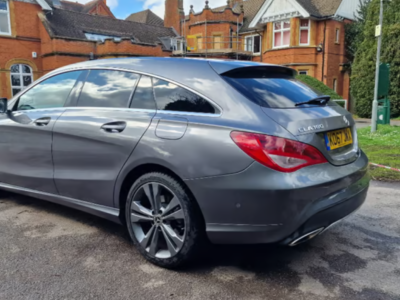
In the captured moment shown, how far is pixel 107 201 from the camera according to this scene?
10.4 feet

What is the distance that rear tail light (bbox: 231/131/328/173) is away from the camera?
2396 millimetres

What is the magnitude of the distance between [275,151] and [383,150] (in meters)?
6.83

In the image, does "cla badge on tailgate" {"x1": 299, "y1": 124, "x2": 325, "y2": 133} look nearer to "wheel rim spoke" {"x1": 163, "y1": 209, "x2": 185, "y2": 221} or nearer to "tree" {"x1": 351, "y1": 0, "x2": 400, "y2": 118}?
"wheel rim spoke" {"x1": 163, "y1": 209, "x2": 185, "y2": 221}

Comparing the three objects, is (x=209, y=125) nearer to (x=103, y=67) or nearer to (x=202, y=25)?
(x=103, y=67)

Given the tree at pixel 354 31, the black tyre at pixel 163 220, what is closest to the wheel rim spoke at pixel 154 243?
the black tyre at pixel 163 220

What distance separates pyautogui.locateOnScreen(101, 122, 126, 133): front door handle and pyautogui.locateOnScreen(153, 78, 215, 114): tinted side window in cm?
35

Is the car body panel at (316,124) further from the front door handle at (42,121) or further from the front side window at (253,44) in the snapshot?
the front side window at (253,44)

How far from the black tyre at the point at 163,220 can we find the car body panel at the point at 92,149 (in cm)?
29

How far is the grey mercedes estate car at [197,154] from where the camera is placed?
2436 millimetres

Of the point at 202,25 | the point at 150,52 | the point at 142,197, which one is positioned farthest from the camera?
the point at 202,25

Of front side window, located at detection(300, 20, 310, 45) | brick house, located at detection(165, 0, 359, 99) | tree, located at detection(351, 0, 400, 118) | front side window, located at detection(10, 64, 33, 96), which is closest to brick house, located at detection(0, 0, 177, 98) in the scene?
front side window, located at detection(10, 64, 33, 96)

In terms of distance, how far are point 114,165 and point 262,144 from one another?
1313mm

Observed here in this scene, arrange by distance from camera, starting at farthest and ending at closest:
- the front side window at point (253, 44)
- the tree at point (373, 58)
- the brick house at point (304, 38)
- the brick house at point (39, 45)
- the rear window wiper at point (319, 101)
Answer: the front side window at point (253, 44), the brick house at point (304, 38), the brick house at point (39, 45), the tree at point (373, 58), the rear window wiper at point (319, 101)

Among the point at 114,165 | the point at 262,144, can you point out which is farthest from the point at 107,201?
the point at 262,144
